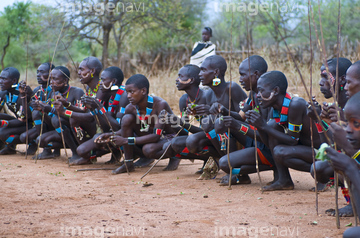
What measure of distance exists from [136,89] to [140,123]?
0.52 metres

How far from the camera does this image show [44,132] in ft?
24.4

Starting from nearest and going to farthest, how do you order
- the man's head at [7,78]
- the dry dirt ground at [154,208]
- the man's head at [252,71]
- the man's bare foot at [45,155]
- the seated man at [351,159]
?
the seated man at [351,159] < the dry dirt ground at [154,208] < the man's head at [252,71] < the man's bare foot at [45,155] < the man's head at [7,78]

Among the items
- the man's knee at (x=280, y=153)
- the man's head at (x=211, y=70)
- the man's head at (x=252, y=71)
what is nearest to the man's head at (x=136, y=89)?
the man's head at (x=211, y=70)

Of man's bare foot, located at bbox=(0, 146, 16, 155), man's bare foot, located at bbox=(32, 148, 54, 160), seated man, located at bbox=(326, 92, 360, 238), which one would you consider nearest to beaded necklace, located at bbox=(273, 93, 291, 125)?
seated man, located at bbox=(326, 92, 360, 238)

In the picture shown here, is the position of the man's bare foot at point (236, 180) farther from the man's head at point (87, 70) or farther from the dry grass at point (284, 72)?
the dry grass at point (284, 72)

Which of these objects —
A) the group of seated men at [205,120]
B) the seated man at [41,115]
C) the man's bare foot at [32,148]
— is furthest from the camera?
the man's bare foot at [32,148]

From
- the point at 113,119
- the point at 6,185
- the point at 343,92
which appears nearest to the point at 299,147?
the point at 343,92

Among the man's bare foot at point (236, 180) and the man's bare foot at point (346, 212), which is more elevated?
the man's bare foot at point (346, 212)

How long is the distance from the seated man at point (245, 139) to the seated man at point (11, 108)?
161 inches

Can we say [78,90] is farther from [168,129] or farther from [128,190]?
[128,190]

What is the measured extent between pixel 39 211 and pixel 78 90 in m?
3.43

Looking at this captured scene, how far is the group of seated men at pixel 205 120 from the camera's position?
4238 mm

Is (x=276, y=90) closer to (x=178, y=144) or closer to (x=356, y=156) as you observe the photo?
(x=356, y=156)

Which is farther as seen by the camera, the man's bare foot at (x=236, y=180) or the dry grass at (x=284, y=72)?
the dry grass at (x=284, y=72)
